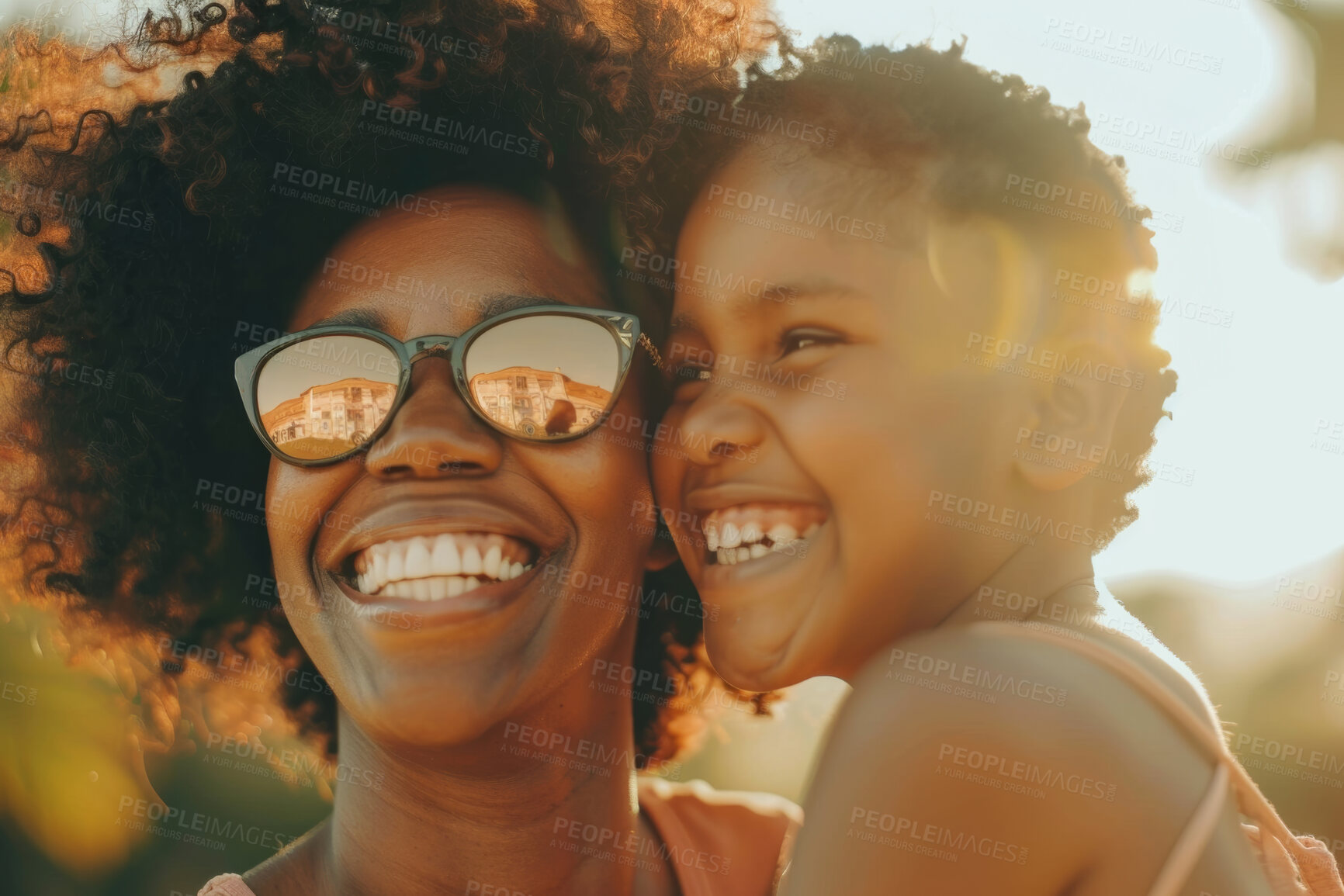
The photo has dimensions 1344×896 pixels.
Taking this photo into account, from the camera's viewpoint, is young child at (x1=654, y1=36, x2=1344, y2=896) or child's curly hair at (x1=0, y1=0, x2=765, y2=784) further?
child's curly hair at (x1=0, y1=0, x2=765, y2=784)

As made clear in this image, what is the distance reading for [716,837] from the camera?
3.65 meters

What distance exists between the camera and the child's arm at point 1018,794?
210 centimetres

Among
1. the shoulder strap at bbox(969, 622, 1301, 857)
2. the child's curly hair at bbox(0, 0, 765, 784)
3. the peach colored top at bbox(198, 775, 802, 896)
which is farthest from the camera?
the peach colored top at bbox(198, 775, 802, 896)

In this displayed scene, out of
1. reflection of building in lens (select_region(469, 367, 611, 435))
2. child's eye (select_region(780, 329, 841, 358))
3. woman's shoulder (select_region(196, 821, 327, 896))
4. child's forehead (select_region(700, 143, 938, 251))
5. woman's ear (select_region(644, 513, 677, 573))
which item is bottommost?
woman's shoulder (select_region(196, 821, 327, 896))

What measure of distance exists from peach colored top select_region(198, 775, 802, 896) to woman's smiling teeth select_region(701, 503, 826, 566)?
1.16 m

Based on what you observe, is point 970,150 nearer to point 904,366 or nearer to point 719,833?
point 904,366

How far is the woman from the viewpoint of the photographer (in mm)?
2775

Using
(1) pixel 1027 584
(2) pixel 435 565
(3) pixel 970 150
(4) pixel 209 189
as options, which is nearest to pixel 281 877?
(2) pixel 435 565

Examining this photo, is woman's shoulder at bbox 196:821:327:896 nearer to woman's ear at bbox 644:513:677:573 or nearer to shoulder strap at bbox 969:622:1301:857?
woman's ear at bbox 644:513:677:573

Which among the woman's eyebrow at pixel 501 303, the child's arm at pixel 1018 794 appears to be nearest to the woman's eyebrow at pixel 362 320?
the woman's eyebrow at pixel 501 303

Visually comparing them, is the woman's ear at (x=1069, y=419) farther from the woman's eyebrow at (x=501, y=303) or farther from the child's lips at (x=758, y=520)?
the woman's eyebrow at (x=501, y=303)

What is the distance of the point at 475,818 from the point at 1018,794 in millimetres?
1597

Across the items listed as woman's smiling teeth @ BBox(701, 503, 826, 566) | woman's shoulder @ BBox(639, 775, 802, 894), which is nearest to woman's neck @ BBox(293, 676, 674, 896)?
woman's shoulder @ BBox(639, 775, 802, 894)

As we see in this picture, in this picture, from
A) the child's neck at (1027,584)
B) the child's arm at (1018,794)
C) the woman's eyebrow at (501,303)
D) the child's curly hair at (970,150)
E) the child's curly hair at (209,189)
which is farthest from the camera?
the child's curly hair at (209,189)
